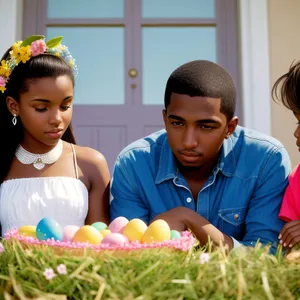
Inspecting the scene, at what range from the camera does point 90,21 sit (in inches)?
205

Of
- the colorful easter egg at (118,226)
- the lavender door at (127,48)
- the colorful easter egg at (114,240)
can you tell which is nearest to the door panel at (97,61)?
the lavender door at (127,48)

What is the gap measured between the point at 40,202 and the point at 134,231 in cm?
103

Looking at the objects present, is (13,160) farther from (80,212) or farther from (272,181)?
(272,181)

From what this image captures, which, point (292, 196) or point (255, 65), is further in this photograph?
point (255, 65)

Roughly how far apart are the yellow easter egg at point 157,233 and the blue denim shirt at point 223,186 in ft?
2.34

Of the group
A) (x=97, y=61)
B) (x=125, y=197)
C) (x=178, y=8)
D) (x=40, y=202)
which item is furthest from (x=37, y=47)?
(x=178, y=8)

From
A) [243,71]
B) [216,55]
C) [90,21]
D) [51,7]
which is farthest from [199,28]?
[51,7]

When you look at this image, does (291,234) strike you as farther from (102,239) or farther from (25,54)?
(25,54)

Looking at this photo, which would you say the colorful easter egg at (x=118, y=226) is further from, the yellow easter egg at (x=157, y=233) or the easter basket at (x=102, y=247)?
the easter basket at (x=102, y=247)

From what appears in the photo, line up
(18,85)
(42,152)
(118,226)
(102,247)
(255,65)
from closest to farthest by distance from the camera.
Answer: (102,247) < (118,226) < (18,85) < (42,152) < (255,65)

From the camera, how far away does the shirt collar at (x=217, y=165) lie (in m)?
2.14

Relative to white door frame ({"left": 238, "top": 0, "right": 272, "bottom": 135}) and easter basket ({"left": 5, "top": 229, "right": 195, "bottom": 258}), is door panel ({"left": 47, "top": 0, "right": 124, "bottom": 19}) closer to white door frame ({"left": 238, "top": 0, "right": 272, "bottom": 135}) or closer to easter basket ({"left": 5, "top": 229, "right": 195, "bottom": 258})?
white door frame ({"left": 238, "top": 0, "right": 272, "bottom": 135})

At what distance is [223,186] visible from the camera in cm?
214

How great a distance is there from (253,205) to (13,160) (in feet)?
3.63
